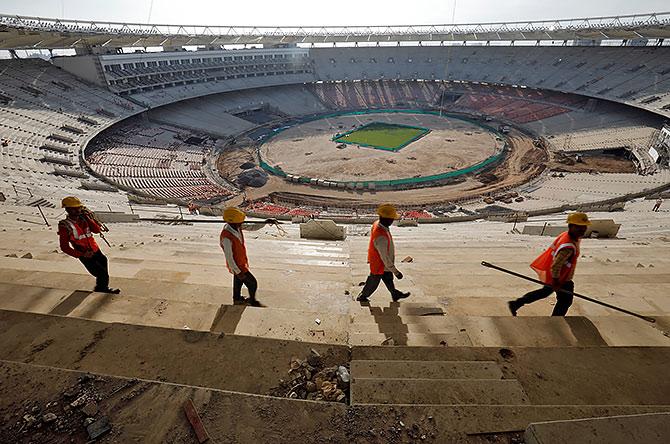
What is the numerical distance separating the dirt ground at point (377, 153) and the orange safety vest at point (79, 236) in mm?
27193

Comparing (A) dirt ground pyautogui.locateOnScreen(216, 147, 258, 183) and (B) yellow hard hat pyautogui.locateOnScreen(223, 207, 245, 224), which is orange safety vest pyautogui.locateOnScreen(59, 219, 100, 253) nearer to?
(B) yellow hard hat pyautogui.locateOnScreen(223, 207, 245, 224)

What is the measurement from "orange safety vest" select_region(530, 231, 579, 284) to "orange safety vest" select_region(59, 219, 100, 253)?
695cm

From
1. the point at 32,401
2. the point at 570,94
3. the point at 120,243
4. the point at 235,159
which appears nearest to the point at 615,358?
the point at 32,401

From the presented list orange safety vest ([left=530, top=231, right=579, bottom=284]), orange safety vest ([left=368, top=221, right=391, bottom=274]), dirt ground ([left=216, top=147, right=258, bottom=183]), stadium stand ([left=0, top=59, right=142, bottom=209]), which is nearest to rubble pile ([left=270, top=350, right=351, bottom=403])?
orange safety vest ([left=368, top=221, right=391, bottom=274])

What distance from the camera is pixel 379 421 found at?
226 cm

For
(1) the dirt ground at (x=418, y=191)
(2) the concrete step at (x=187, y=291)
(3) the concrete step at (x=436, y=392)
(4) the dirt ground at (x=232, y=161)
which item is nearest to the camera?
(3) the concrete step at (x=436, y=392)

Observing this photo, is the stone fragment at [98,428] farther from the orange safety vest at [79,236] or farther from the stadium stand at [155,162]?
the stadium stand at [155,162]

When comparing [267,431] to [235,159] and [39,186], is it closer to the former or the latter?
[39,186]

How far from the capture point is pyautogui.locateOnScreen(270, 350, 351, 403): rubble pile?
2.71 m

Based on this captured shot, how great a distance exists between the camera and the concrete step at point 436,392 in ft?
8.38

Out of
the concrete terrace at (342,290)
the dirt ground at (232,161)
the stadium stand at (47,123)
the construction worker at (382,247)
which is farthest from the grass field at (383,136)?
the construction worker at (382,247)

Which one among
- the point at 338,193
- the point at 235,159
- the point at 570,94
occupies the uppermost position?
the point at 570,94

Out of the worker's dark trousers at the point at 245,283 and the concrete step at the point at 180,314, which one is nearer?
the concrete step at the point at 180,314

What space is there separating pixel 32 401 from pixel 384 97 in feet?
201
